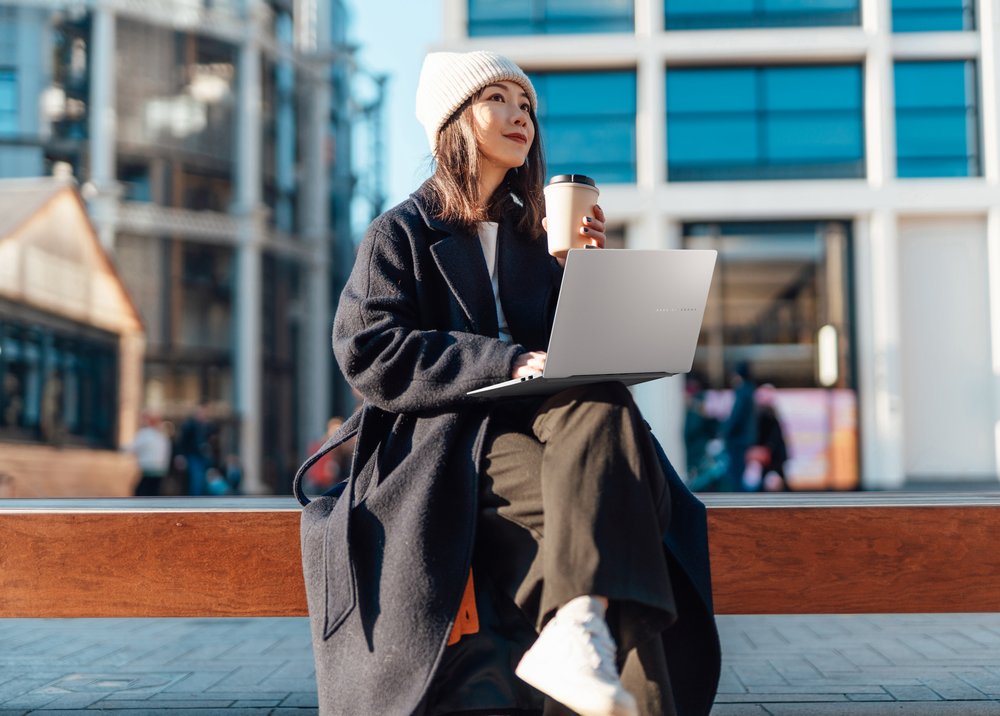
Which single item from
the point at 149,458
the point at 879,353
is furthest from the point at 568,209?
the point at 879,353

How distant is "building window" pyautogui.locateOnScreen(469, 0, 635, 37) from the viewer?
18.6m

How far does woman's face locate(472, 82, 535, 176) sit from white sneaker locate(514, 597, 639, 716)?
1304 millimetres

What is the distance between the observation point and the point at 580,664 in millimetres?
1954

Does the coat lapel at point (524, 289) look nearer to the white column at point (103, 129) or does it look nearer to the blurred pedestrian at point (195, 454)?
the blurred pedestrian at point (195, 454)

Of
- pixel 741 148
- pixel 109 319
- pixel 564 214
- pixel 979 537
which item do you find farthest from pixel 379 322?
pixel 741 148

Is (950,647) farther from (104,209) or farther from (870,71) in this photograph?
(104,209)

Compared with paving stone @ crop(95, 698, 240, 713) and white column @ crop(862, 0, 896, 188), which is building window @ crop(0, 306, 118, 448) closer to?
paving stone @ crop(95, 698, 240, 713)

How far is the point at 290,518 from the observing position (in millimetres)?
2719

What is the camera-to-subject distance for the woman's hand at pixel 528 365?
2246mm

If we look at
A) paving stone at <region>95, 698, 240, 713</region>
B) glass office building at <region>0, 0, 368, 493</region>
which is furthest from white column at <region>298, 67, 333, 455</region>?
paving stone at <region>95, 698, 240, 713</region>

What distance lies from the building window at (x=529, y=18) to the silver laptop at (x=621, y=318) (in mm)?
17252

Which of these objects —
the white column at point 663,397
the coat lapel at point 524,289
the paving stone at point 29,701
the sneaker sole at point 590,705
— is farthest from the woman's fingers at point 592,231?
the white column at point 663,397

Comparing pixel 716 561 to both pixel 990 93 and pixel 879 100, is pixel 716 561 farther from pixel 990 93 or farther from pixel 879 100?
pixel 990 93

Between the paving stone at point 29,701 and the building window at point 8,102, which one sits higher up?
the building window at point 8,102
